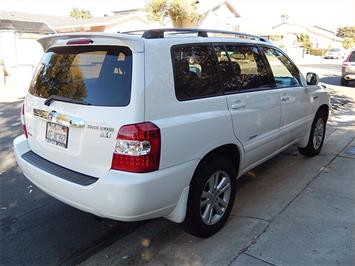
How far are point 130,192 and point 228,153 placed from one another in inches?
50.0

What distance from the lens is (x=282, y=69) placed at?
4.83 meters

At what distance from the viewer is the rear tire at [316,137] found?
5520 mm

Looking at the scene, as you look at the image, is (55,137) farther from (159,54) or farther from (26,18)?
(26,18)

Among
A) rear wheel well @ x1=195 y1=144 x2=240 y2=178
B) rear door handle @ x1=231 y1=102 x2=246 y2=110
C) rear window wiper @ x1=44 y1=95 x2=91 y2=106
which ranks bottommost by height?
rear wheel well @ x1=195 y1=144 x2=240 y2=178

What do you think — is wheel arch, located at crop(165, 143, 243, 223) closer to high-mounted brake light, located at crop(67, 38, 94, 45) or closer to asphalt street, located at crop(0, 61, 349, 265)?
asphalt street, located at crop(0, 61, 349, 265)

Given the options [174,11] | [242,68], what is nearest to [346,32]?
[174,11]

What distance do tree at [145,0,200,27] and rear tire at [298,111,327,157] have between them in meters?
26.2

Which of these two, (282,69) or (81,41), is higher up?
(81,41)

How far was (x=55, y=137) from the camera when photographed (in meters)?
3.14

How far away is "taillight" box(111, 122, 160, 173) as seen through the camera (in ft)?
8.73

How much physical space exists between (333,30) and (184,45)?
94580 millimetres

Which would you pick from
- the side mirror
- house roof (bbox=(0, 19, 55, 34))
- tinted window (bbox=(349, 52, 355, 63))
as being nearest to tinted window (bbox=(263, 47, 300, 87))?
the side mirror

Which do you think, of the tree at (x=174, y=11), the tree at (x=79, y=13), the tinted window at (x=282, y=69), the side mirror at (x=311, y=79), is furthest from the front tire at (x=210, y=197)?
Answer: the tree at (x=79, y=13)

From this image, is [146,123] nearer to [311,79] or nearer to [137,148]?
[137,148]
